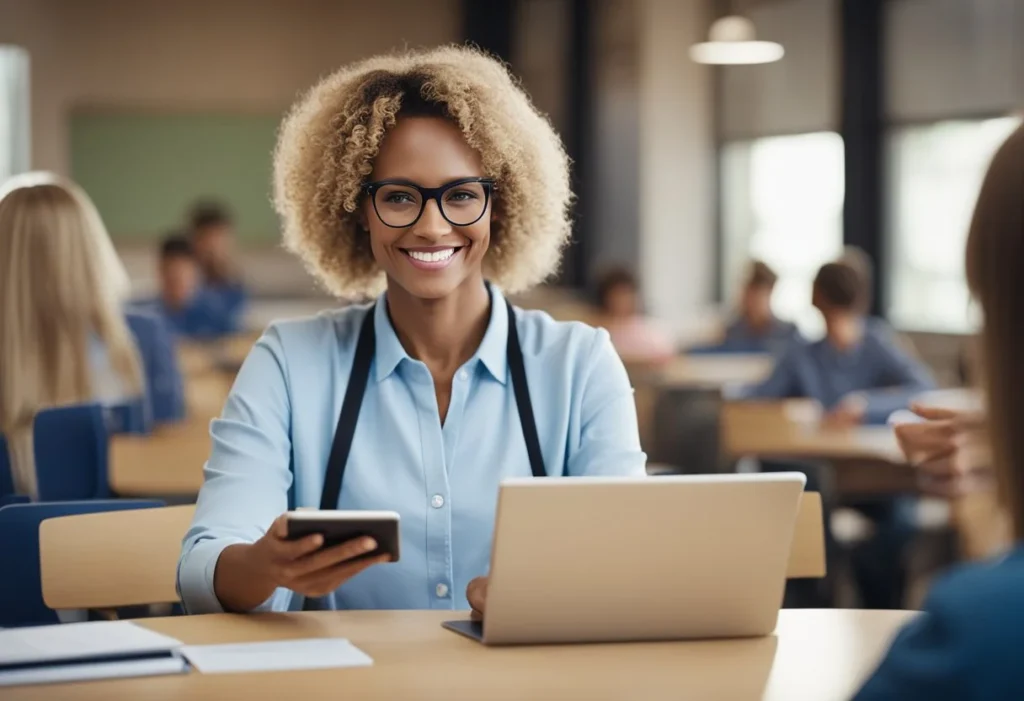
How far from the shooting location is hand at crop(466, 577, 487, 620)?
1.89 meters

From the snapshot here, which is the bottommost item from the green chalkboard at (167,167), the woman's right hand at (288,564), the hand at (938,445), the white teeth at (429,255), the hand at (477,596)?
the hand at (477,596)

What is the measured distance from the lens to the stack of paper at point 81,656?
167 centimetres

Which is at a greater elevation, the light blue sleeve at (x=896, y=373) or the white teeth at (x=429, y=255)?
the white teeth at (x=429, y=255)

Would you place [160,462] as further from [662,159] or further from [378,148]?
[662,159]

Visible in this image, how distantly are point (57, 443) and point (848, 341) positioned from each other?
3.57 metres

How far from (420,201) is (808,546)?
885mm

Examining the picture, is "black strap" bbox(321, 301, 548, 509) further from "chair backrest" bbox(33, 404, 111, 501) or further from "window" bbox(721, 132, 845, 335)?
"window" bbox(721, 132, 845, 335)

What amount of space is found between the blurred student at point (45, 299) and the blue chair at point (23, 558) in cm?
122

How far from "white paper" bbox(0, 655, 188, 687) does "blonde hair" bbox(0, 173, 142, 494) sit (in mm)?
2134

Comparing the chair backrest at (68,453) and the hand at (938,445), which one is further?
the chair backrest at (68,453)

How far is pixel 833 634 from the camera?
6.35ft

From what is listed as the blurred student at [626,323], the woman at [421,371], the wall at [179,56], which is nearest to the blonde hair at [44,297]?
the woman at [421,371]

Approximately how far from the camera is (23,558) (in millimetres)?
2475

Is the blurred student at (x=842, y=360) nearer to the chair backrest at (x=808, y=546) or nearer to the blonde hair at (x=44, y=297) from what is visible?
the blonde hair at (x=44, y=297)
